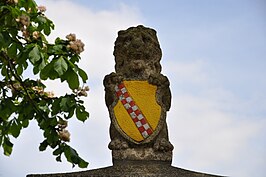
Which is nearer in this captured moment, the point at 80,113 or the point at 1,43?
the point at 1,43

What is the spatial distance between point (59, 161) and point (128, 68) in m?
1.97

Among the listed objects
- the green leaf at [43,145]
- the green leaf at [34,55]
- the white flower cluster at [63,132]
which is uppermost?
the green leaf at [34,55]

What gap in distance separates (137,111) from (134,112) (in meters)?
0.04

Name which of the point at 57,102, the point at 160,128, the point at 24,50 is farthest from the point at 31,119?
the point at 160,128

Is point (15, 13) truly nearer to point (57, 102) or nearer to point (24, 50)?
point (24, 50)

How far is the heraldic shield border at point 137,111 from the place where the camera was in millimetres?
6414

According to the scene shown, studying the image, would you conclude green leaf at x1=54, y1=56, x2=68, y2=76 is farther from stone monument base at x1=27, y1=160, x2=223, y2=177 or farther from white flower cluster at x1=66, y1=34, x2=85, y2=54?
stone monument base at x1=27, y1=160, x2=223, y2=177

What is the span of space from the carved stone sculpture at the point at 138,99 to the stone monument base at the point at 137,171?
9 centimetres

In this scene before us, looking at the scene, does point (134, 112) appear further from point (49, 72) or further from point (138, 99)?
point (49, 72)

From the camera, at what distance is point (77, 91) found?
16.9ft

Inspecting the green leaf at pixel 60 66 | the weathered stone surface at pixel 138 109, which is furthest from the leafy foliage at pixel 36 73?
the weathered stone surface at pixel 138 109

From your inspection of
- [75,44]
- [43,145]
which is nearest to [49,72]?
[75,44]

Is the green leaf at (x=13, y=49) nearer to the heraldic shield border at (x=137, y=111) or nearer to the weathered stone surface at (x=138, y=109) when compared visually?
the weathered stone surface at (x=138, y=109)

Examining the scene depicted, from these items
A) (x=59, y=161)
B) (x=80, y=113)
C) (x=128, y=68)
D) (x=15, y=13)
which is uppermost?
(x=128, y=68)
